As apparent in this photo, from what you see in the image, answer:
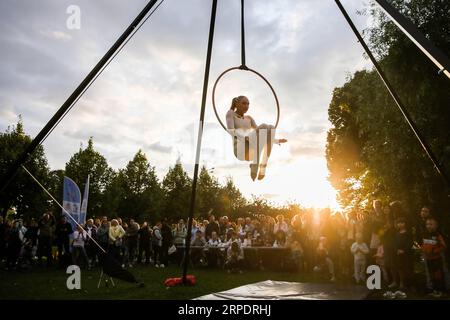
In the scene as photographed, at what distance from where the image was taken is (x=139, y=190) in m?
44.2

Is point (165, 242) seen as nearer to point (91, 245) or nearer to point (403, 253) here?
point (91, 245)

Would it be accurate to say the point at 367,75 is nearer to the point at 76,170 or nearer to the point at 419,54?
the point at 419,54

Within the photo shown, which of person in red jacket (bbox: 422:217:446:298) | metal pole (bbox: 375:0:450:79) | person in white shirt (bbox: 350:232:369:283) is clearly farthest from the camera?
person in white shirt (bbox: 350:232:369:283)

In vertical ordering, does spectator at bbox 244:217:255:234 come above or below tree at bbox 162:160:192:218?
below

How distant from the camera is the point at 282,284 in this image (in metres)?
7.61

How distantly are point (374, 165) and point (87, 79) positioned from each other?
9659 mm

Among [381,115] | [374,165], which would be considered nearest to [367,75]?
[381,115]

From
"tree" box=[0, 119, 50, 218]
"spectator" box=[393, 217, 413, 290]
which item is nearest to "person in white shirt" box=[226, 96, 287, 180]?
"spectator" box=[393, 217, 413, 290]

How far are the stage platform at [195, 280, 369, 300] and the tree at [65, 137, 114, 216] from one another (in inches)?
1395

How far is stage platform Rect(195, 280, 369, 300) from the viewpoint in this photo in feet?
19.7

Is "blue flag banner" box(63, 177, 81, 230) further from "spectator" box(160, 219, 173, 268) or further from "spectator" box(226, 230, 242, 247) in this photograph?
"spectator" box(226, 230, 242, 247)

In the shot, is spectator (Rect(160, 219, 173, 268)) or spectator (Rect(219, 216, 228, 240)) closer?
spectator (Rect(160, 219, 173, 268))

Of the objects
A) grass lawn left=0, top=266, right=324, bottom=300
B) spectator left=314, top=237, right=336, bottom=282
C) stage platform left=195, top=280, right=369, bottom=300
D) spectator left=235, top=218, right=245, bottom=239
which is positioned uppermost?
spectator left=235, top=218, right=245, bottom=239

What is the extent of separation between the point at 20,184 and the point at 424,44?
110 ft
